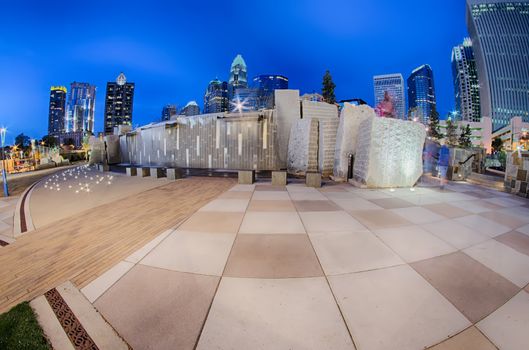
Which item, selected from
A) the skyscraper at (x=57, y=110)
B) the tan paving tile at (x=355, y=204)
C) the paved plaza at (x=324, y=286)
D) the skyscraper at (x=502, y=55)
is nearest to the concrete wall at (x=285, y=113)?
the tan paving tile at (x=355, y=204)

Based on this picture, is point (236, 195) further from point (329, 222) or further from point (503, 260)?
point (503, 260)

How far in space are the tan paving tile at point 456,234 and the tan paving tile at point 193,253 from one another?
4.37 m

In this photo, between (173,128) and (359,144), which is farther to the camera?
(173,128)

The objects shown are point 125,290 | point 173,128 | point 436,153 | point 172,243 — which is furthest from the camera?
point 173,128

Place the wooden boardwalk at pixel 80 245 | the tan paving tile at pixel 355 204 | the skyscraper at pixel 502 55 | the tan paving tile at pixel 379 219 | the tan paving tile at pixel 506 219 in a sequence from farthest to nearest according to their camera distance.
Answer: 1. the skyscraper at pixel 502 55
2. the tan paving tile at pixel 355 204
3. the tan paving tile at pixel 506 219
4. the tan paving tile at pixel 379 219
5. the wooden boardwalk at pixel 80 245

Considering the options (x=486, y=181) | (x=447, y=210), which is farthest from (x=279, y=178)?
(x=486, y=181)

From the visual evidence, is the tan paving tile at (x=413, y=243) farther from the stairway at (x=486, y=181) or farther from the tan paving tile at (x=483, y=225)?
the stairway at (x=486, y=181)

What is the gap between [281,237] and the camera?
424 centimetres

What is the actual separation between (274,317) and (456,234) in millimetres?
4577

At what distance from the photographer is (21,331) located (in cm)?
217

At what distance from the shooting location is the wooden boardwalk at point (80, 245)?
3.06 meters

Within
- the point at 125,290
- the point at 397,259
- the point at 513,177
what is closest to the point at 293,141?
the point at 513,177

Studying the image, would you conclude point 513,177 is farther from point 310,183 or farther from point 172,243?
point 172,243

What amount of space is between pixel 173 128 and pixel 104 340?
19.5m
